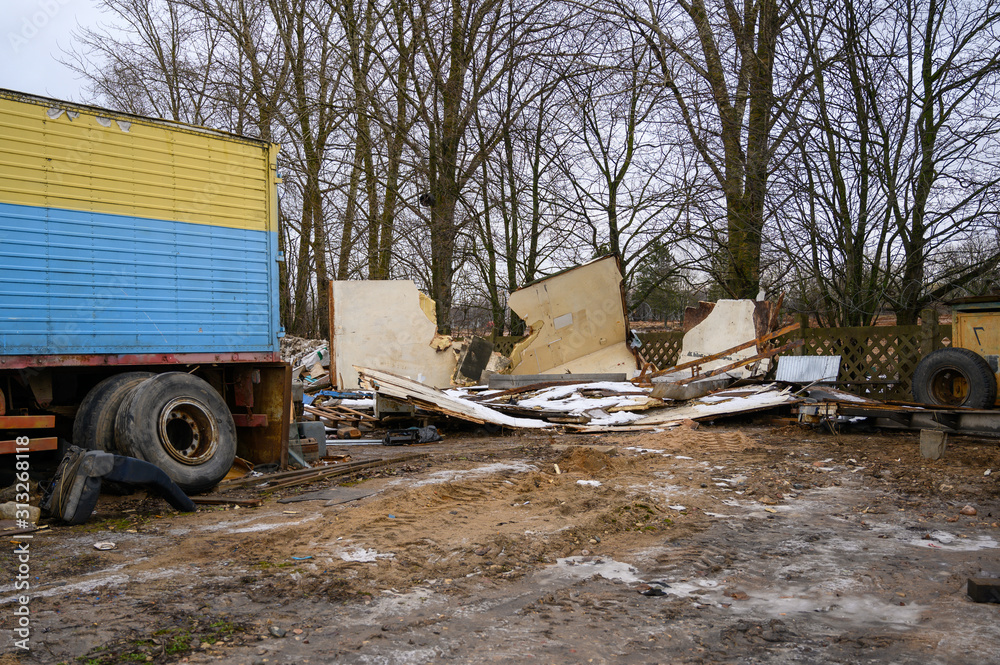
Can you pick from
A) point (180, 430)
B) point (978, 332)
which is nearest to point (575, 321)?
point (978, 332)

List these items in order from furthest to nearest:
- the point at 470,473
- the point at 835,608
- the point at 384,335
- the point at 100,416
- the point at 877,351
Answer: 1. the point at 384,335
2. the point at 877,351
3. the point at 470,473
4. the point at 100,416
5. the point at 835,608

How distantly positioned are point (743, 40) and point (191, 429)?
1322 cm

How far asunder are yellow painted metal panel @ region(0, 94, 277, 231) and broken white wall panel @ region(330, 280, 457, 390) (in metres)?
9.11

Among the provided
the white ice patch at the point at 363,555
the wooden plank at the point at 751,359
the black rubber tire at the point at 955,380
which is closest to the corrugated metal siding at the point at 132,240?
the white ice patch at the point at 363,555

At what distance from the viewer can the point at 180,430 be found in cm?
755

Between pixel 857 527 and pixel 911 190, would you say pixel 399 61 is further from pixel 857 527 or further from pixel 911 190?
pixel 857 527

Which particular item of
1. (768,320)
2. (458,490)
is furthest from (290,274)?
(458,490)

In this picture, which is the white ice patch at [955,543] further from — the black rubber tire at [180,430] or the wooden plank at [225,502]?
the black rubber tire at [180,430]

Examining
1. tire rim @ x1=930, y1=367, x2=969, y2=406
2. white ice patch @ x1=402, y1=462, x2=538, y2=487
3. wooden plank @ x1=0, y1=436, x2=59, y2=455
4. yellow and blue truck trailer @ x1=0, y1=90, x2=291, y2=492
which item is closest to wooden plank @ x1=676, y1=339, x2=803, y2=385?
tire rim @ x1=930, y1=367, x2=969, y2=406

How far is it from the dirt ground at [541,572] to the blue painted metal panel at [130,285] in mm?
1633

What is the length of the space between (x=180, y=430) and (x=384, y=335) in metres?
10.3

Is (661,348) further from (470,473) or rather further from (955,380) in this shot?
(470,473)

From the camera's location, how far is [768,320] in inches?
611

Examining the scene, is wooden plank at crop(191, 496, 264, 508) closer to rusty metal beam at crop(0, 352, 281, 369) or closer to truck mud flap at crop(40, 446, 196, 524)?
truck mud flap at crop(40, 446, 196, 524)
